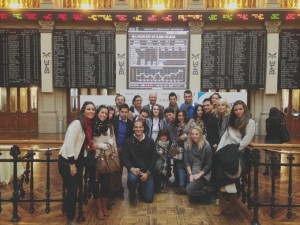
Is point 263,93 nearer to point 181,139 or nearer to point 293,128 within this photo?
point 293,128

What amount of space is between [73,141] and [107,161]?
0.66 m

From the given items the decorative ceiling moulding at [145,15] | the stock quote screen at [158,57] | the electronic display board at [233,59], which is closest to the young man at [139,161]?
the stock quote screen at [158,57]

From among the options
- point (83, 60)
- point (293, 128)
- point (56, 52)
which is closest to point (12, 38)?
point (56, 52)

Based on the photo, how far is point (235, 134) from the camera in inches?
156

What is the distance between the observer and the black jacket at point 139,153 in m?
4.47

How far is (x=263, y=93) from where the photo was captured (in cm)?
1091

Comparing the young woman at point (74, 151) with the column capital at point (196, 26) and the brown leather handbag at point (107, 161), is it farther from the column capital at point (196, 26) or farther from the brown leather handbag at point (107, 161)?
the column capital at point (196, 26)

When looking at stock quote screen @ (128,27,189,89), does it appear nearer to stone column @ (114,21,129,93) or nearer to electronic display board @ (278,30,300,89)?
stone column @ (114,21,129,93)

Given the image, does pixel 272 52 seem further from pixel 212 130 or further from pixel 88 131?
pixel 88 131

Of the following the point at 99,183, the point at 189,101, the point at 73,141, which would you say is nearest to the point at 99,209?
the point at 99,183

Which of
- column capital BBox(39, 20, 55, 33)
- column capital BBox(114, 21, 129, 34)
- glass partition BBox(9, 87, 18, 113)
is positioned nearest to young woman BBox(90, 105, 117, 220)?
column capital BBox(114, 21, 129, 34)

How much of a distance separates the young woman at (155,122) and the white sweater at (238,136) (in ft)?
4.32

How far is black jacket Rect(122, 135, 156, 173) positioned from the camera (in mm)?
4469

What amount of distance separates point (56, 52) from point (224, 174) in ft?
29.2
